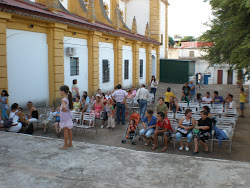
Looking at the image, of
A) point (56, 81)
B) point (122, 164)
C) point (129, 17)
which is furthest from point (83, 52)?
point (129, 17)

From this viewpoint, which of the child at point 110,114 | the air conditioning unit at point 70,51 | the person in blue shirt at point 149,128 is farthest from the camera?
the air conditioning unit at point 70,51

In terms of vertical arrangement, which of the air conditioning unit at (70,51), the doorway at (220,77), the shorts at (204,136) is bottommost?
the shorts at (204,136)

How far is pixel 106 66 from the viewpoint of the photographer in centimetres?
1875

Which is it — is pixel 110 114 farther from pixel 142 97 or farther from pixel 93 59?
pixel 93 59

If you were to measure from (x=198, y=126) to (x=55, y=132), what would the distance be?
4.84m

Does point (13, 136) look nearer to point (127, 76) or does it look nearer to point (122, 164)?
point (122, 164)

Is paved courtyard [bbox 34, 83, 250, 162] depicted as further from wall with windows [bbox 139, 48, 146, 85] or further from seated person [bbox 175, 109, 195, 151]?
wall with windows [bbox 139, 48, 146, 85]

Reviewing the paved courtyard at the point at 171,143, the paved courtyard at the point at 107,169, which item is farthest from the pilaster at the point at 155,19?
the paved courtyard at the point at 107,169

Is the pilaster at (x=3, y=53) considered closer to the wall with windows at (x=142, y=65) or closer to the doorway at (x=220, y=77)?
the wall with windows at (x=142, y=65)

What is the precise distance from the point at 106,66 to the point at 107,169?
14.0 meters

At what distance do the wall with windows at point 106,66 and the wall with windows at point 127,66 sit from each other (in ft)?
7.28

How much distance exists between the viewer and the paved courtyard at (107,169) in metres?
4.55

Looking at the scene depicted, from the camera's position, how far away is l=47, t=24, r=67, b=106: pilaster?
12.7m

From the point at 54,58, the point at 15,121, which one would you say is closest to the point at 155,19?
the point at 54,58
